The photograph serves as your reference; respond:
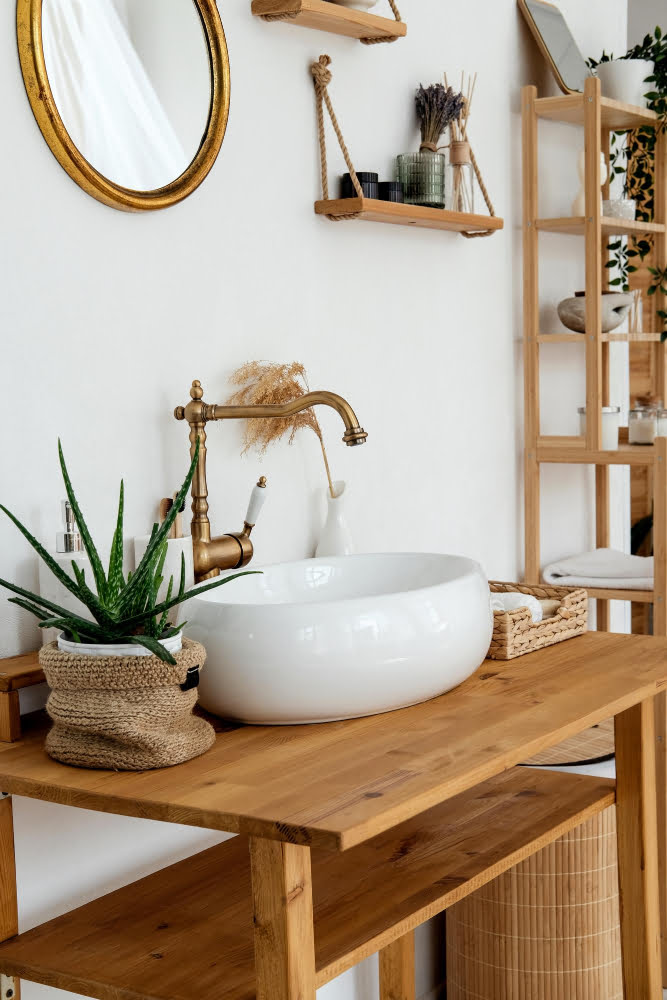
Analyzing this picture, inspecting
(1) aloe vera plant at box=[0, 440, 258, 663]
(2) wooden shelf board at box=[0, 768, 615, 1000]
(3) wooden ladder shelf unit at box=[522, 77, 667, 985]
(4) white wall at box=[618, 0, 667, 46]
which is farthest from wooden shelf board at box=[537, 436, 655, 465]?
(4) white wall at box=[618, 0, 667, 46]

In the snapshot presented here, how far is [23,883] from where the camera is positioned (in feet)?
4.90

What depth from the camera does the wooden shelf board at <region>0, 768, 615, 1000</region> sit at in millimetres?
1271

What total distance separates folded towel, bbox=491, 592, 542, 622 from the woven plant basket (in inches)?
17.4

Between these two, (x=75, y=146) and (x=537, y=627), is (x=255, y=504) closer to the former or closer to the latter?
(x=537, y=627)

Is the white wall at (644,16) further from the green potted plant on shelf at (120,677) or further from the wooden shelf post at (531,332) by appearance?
the green potted plant on shelf at (120,677)

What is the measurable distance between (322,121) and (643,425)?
1070 millimetres

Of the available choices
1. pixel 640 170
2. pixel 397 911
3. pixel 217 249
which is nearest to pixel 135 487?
pixel 217 249

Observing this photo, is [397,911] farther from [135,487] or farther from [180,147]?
[180,147]

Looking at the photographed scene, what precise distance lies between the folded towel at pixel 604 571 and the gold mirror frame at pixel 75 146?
51.0 inches

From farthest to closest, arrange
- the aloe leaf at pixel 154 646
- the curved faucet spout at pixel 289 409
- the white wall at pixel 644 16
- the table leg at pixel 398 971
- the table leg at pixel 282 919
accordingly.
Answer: the white wall at pixel 644 16 < the table leg at pixel 398 971 < the curved faucet spout at pixel 289 409 < the aloe leaf at pixel 154 646 < the table leg at pixel 282 919

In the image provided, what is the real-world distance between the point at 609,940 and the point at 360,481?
3.01ft

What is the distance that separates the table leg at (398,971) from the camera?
207 centimetres

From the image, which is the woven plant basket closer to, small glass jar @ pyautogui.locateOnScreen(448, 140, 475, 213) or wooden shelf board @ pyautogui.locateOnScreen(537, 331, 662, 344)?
wooden shelf board @ pyautogui.locateOnScreen(537, 331, 662, 344)

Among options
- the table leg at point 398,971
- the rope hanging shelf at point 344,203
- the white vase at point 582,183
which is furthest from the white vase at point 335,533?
the white vase at point 582,183
